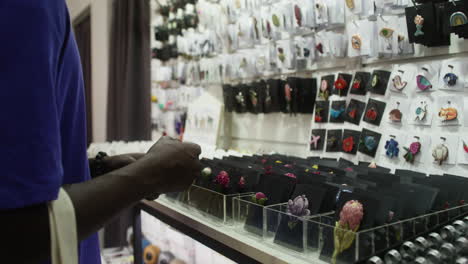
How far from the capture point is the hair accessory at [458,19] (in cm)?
116

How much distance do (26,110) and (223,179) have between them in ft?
2.31

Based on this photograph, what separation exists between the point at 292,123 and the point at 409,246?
1.35m

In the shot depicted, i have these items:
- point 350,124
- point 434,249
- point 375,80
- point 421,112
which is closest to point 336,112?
point 350,124

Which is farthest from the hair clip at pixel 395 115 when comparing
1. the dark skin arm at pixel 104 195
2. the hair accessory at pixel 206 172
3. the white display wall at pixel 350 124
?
the dark skin arm at pixel 104 195

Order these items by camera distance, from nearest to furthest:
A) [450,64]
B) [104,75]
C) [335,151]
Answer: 1. [450,64]
2. [335,151]
3. [104,75]

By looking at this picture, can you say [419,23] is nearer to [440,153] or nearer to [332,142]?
[440,153]

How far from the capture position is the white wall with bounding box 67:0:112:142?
4027mm

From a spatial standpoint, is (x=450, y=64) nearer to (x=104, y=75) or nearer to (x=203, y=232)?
(x=203, y=232)

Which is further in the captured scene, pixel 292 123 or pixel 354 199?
pixel 292 123

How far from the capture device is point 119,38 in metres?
3.56

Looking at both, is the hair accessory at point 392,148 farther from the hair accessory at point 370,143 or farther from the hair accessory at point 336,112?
the hair accessory at point 336,112

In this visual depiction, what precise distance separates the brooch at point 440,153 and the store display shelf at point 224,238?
2.37 ft

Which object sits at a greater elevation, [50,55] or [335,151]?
[50,55]

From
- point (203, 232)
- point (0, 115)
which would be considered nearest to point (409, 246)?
point (203, 232)
